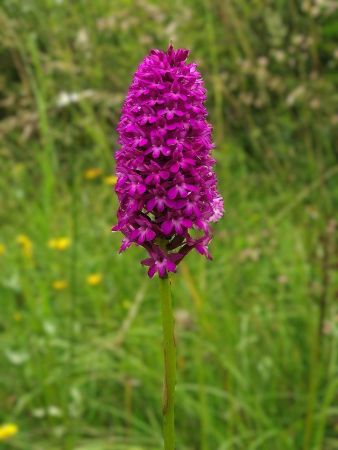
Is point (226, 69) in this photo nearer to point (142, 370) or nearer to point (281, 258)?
point (281, 258)

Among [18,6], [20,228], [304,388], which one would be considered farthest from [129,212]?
[20,228]

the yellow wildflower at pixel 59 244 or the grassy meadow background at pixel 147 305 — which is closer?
the grassy meadow background at pixel 147 305

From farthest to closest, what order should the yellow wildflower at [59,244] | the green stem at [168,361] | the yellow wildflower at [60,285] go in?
1. the yellow wildflower at [59,244]
2. the yellow wildflower at [60,285]
3. the green stem at [168,361]

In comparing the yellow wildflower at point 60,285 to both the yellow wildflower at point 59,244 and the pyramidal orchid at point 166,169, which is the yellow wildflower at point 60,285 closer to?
the yellow wildflower at point 59,244

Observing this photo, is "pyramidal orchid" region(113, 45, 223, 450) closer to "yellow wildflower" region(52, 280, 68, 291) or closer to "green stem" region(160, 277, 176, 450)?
"green stem" region(160, 277, 176, 450)

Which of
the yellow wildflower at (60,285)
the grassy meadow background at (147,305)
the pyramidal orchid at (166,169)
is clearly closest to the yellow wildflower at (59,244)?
the grassy meadow background at (147,305)

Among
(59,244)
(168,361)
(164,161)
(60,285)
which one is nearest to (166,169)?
(164,161)

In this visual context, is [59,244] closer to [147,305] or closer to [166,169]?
[147,305]
